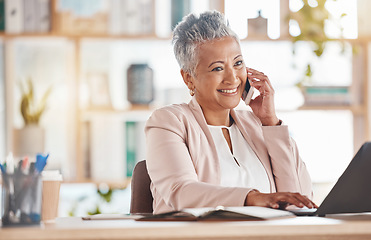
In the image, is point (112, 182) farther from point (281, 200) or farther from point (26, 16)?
point (281, 200)

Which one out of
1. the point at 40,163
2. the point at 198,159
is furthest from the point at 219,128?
the point at 40,163

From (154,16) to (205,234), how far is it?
10.2 feet

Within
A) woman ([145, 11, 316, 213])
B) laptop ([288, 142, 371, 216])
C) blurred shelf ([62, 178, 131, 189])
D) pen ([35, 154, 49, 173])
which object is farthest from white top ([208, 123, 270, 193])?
blurred shelf ([62, 178, 131, 189])

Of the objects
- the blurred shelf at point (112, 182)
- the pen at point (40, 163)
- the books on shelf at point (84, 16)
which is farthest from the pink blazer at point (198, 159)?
the books on shelf at point (84, 16)

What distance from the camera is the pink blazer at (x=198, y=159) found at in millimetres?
1704

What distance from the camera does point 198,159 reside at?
2.02 metres

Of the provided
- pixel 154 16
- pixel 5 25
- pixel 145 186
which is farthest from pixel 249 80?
pixel 5 25

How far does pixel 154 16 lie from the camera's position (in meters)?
4.02

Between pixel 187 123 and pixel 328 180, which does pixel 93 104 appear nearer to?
pixel 328 180

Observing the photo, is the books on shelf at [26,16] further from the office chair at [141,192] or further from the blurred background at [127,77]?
the office chair at [141,192]

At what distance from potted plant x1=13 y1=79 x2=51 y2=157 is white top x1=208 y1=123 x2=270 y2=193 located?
195 centimetres

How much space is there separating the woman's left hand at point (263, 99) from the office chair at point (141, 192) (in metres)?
0.47

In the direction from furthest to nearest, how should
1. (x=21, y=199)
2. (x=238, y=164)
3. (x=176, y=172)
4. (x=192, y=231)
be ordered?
(x=238, y=164), (x=176, y=172), (x=21, y=199), (x=192, y=231)

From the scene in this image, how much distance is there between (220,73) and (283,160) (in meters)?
0.37
